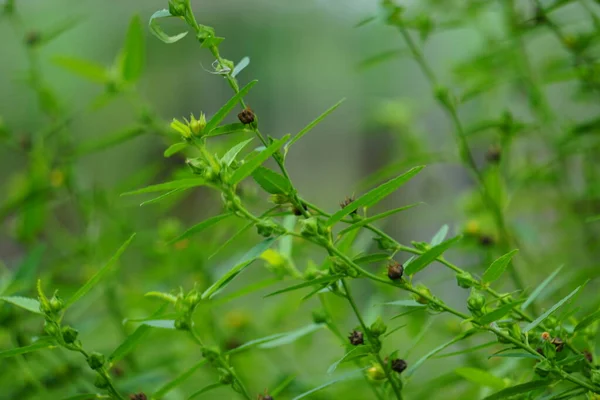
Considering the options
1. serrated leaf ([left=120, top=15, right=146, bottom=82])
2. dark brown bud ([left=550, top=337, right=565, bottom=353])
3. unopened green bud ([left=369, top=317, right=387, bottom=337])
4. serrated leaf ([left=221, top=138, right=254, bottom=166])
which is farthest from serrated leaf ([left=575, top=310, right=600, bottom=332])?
serrated leaf ([left=120, top=15, right=146, bottom=82])

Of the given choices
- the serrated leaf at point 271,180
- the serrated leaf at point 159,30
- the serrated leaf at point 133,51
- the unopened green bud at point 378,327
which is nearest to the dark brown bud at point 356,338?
the unopened green bud at point 378,327

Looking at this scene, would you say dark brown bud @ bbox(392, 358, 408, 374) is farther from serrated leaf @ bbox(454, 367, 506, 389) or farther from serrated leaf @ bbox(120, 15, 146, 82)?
serrated leaf @ bbox(120, 15, 146, 82)

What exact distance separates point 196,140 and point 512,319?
224mm

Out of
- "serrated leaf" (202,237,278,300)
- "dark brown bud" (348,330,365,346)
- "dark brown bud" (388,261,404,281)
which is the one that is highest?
"serrated leaf" (202,237,278,300)

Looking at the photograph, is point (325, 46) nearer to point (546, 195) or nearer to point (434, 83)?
point (546, 195)

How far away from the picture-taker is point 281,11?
225cm

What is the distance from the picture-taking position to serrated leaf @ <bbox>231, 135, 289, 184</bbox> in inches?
15.4

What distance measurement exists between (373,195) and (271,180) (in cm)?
6

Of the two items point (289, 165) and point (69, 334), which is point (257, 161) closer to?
point (69, 334)

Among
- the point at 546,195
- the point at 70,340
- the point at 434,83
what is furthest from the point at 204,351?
the point at 546,195

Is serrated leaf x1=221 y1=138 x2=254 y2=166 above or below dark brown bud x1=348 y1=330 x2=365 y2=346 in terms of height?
above

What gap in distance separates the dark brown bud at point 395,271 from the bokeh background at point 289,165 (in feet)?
0.29

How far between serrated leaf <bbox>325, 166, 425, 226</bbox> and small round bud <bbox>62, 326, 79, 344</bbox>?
18 centimetres

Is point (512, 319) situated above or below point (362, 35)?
above
